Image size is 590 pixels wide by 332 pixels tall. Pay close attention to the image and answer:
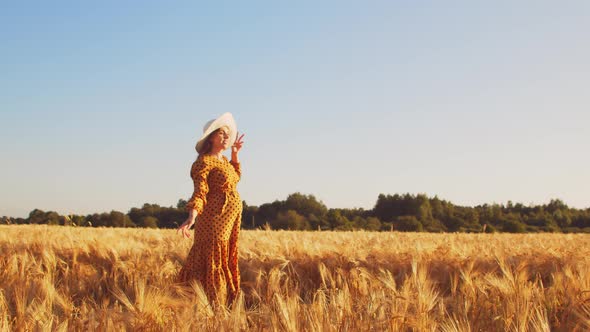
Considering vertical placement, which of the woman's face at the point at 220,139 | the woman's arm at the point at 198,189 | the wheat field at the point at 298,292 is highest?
the woman's face at the point at 220,139

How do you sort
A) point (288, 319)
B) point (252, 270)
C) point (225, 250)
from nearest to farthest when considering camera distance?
point (288, 319) → point (225, 250) → point (252, 270)

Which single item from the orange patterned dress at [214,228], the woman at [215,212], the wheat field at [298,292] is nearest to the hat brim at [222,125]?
the woman at [215,212]

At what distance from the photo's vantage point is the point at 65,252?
6582mm

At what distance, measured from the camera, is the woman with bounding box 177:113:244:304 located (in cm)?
491

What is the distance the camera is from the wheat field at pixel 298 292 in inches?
96.3

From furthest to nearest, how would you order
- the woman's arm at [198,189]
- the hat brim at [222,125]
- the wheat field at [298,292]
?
the hat brim at [222,125] → the woman's arm at [198,189] → the wheat field at [298,292]

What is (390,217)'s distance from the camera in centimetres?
3947

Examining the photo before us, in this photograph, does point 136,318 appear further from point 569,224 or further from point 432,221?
point 569,224

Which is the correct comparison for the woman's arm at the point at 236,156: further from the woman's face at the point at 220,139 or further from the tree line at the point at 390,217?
the tree line at the point at 390,217

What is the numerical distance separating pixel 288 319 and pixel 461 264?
13.9 feet

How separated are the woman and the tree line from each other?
23828 mm

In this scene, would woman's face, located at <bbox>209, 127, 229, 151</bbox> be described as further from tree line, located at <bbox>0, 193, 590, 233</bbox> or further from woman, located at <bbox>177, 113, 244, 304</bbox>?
tree line, located at <bbox>0, 193, 590, 233</bbox>

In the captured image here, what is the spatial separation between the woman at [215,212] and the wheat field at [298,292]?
0.30m

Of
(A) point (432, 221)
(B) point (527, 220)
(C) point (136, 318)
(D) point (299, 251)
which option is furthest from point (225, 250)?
(B) point (527, 220)
